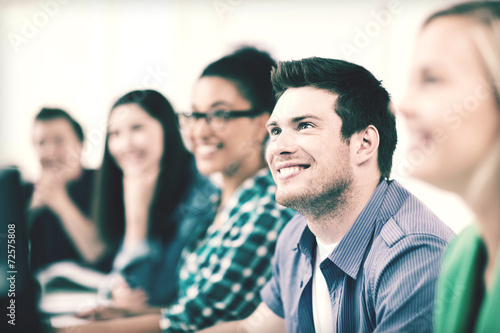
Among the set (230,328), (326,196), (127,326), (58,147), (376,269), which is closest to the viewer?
(376,269)

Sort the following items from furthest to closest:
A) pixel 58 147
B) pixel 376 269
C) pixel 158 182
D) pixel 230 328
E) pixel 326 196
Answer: pixel 58 147 → pixel 158 182 → pixel 230 328 → pixel 326 196 → pixel 376 269

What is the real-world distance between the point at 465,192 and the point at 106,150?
165cm

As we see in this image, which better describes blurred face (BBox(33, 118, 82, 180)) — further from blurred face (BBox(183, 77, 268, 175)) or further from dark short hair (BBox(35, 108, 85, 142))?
blurred face (BBox(183, 77, 268, 175))

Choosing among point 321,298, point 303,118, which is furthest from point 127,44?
point 321,298

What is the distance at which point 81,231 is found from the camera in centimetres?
238

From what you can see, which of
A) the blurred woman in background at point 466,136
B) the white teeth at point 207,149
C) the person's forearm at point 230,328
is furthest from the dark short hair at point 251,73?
the person's forearm at point 230,328

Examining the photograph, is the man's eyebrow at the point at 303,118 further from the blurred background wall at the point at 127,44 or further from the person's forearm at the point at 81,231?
the person's forearm at the point at 81,231

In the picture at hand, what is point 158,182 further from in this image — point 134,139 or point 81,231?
point 81,231

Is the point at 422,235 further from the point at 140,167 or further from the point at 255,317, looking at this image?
the point at 140,167

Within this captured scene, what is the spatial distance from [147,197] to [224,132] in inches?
22.2

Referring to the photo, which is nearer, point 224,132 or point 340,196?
point 340,196

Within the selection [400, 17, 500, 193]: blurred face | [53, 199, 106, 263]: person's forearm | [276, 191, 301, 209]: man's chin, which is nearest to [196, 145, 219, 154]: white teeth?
[276, 191, 301, 209]: man's chin

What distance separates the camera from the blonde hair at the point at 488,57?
138 centimetres

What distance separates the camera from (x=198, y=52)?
2.15 meters
